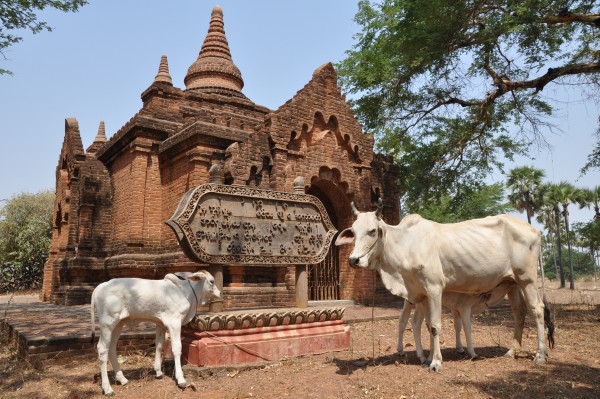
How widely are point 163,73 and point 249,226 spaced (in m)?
10.2

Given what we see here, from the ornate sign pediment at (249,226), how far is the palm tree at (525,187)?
38.2 m

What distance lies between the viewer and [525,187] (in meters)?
41.1

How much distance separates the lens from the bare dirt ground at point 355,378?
191 inches

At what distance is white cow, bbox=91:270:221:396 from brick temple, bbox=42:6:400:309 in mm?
3905

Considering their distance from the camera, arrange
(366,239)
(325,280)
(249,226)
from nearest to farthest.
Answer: (366,239)
(249,226)
(325,280)

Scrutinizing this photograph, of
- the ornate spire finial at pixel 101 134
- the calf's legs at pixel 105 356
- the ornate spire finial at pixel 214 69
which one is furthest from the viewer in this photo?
the ornate spire finial at pixel 101 134

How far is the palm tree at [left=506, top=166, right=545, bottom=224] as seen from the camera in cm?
4069

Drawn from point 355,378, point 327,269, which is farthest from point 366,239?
point 327,269

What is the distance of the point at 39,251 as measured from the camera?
33406mm

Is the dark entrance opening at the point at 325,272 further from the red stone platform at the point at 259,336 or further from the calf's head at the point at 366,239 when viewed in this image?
the calf's head at the point at 366,239

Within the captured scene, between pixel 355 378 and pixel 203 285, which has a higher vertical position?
pixel 203 285

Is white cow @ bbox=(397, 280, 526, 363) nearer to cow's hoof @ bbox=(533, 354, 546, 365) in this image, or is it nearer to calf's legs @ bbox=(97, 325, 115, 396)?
cow's hoof @ bbox=(533, 354, 546, 365)

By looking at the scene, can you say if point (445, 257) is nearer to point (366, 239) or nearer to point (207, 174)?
point (366, 239)

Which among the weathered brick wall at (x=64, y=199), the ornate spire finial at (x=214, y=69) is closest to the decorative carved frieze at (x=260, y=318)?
the weathered brick wall at (x=64, y=199)
